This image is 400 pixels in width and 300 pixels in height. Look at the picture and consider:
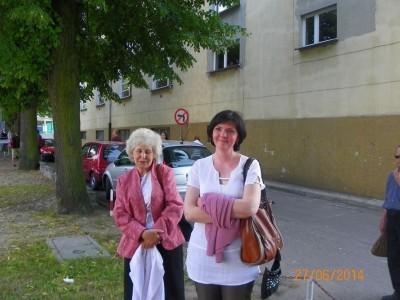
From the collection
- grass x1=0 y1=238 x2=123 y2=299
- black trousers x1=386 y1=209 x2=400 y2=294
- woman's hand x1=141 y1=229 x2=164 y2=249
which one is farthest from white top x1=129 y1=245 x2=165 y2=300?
black trousers x1=386 y1=209 x2=400 y2=294

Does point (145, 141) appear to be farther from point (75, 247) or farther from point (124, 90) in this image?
point (124, 90)

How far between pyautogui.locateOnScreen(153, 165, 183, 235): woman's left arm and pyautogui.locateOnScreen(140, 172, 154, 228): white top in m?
0.05

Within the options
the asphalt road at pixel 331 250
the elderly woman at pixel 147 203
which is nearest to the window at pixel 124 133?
the asphalt road at pixel 331 250

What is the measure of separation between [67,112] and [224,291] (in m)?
7.73

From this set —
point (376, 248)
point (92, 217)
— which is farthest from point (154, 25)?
point (376, 248)

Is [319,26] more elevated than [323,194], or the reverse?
[319,26]

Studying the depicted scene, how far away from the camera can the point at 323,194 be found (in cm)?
1355

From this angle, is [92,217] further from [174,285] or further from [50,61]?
[174,285]

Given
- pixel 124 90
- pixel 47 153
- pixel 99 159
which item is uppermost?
pixel 124 90

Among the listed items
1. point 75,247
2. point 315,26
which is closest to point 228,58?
point 315,26

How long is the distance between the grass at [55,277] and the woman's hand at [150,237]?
1.48 meters

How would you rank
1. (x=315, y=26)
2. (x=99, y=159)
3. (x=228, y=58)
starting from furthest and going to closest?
(x=228, y=58), (x=315, y=26), (x=99, y=159)

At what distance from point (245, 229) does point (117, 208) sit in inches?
52.1

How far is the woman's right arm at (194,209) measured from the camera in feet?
9.78
